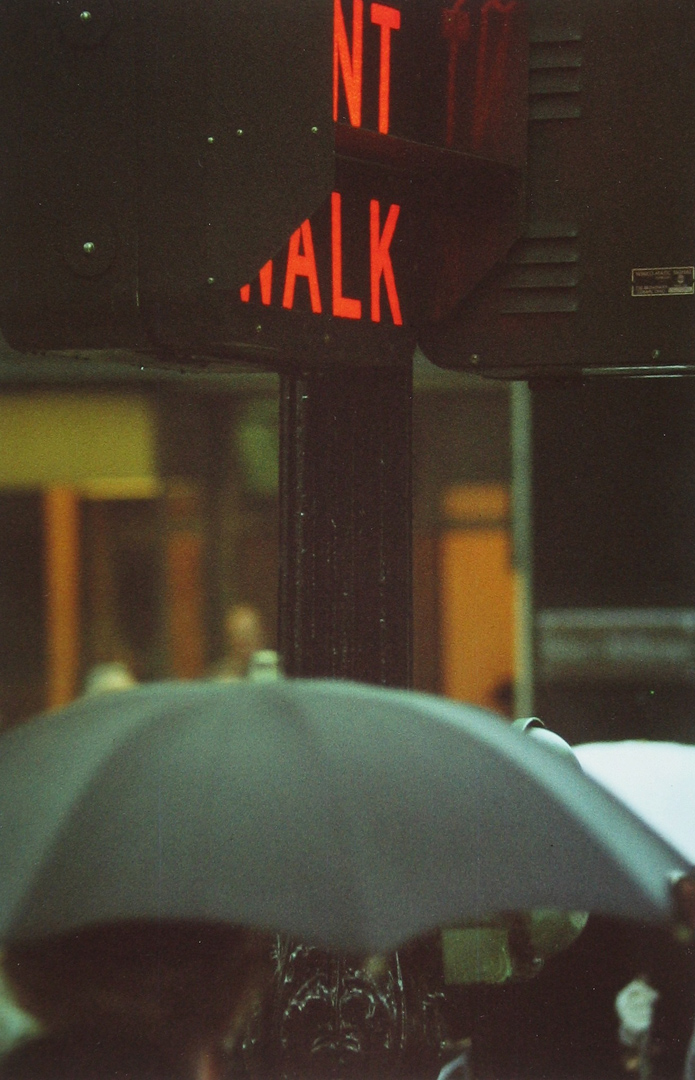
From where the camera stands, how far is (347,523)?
8.73 feet

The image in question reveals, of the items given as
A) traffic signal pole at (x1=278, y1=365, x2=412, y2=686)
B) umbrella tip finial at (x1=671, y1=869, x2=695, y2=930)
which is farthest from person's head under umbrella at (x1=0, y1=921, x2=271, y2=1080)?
traffic signal pole at (x1=278, y1=365, x2=412, y2=686)

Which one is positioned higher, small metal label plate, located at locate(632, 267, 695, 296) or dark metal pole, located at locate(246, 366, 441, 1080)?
small metal label plate, located at locate(632, 267, 695, 296)

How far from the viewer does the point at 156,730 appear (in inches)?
74.2

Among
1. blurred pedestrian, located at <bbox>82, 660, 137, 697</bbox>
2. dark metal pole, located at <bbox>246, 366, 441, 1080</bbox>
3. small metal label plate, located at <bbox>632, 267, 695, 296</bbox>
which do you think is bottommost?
blurred pedestrian, located at <bbox>82, 660, 137, 697</bbox>

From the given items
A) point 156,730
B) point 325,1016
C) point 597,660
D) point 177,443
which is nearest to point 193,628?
point 177,443

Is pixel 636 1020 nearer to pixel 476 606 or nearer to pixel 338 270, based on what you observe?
pixel 338 270

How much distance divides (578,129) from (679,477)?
454 centimetres

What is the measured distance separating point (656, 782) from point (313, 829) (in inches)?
53.1

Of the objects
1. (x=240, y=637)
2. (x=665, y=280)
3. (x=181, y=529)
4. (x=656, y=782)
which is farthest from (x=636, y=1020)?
(x=181, y=529)

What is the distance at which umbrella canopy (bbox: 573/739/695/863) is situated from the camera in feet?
9.24

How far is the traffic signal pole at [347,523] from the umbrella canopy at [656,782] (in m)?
0.59

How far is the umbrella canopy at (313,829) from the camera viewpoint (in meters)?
1.77

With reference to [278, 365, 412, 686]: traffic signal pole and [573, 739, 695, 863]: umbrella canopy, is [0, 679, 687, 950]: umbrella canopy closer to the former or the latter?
[278, 365, 412, 686]: traffic signal pole

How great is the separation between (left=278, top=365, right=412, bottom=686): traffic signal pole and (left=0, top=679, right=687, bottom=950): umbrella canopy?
741 mm
